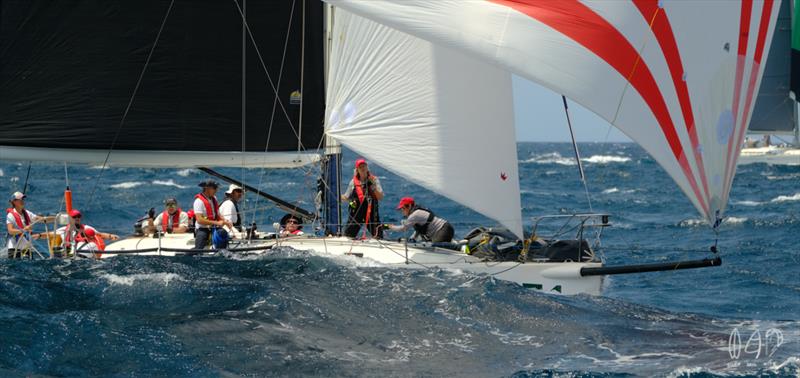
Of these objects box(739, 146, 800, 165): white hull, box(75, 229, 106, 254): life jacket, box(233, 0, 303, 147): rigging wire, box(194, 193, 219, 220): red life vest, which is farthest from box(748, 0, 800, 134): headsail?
box(75, 229, 106, 254): life jacket

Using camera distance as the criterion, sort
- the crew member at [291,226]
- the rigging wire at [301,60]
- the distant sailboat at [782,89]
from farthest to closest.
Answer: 1. the distant sailboat at [782,89]
2. the rigging wire at [301,60]
3. the crew member at [291,226]

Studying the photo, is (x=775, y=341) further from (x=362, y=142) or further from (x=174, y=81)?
(x=174, y=81)

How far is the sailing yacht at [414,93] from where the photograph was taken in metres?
8.87

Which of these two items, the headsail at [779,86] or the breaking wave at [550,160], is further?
the breaking wave at [550,160]

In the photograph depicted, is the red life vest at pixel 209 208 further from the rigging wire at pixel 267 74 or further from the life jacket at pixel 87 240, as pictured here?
the rigging wire at pixel 267 74

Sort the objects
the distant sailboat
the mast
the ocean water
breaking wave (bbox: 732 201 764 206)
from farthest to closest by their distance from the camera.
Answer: the distant sailboat
breaking wave (bbox: 732 201 764 206)
the mast
the ocean water

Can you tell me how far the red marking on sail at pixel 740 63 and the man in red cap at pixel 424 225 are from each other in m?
5.33

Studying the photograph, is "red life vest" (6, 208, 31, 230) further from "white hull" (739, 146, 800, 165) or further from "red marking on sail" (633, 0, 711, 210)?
"white hull" (739, 146, 800, 165)

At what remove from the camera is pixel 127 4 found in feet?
48.8

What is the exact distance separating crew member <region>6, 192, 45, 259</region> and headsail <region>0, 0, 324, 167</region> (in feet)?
2.42

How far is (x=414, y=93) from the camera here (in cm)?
1332

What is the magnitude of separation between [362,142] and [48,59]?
4.75 m

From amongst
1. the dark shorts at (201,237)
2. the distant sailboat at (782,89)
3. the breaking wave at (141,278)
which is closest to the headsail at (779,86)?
the distant sailboat at (782,89)

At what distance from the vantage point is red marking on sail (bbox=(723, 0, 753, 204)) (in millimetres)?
8953
